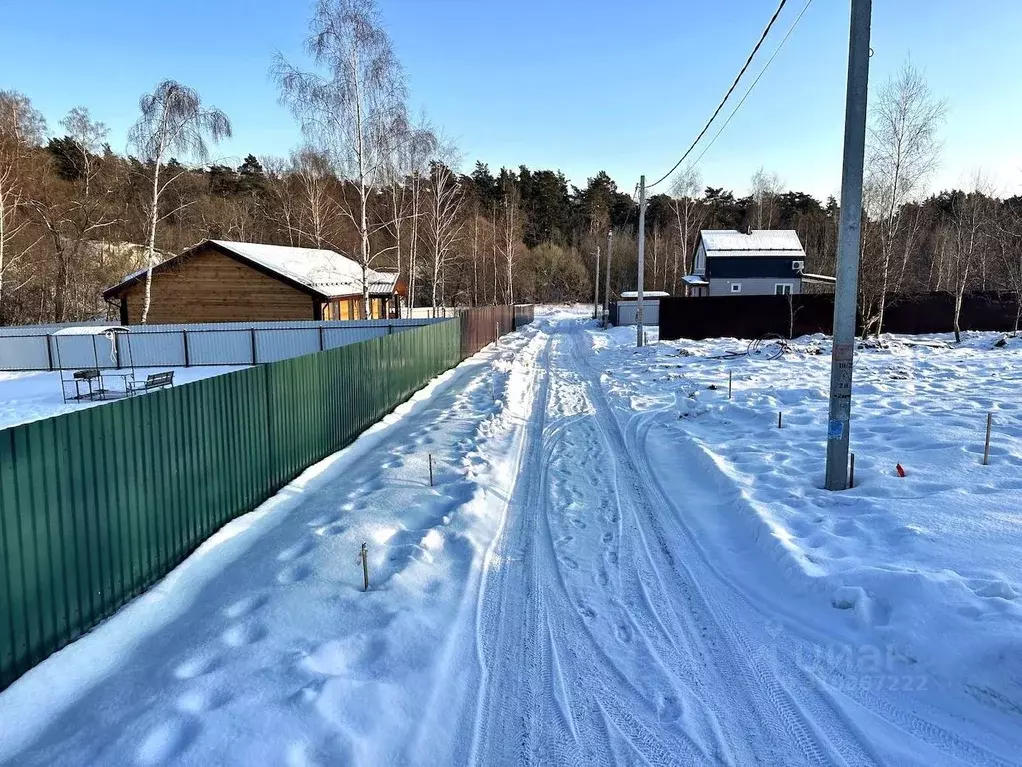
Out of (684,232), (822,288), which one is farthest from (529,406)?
(684,232)

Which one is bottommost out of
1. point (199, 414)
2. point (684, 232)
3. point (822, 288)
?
point (199, 414)

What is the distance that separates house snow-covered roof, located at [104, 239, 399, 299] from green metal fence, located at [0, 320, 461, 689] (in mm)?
22161

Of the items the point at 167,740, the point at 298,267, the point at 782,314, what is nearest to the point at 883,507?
the point at 167,740

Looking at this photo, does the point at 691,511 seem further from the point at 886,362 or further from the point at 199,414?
the point at 886,362

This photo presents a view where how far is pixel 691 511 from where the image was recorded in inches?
284

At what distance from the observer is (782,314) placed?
27891mm

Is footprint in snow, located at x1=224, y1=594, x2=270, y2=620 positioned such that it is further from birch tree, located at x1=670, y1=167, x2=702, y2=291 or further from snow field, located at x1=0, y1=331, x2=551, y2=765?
birch tree, located at x1=670, y1=167, x2=702, y2=291

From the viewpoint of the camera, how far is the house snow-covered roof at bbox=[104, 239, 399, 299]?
2917cm

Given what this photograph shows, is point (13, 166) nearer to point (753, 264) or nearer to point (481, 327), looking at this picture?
point (481, 327)

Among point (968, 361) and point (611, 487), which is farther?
point (968, 361)

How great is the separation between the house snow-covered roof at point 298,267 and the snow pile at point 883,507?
2004 centimetres

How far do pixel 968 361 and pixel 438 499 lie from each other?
18.1 metres

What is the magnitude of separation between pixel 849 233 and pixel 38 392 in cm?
2149

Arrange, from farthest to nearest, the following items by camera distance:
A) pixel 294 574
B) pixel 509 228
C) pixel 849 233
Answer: pixel 509 228
pixel 849 233
pixel 294 574
